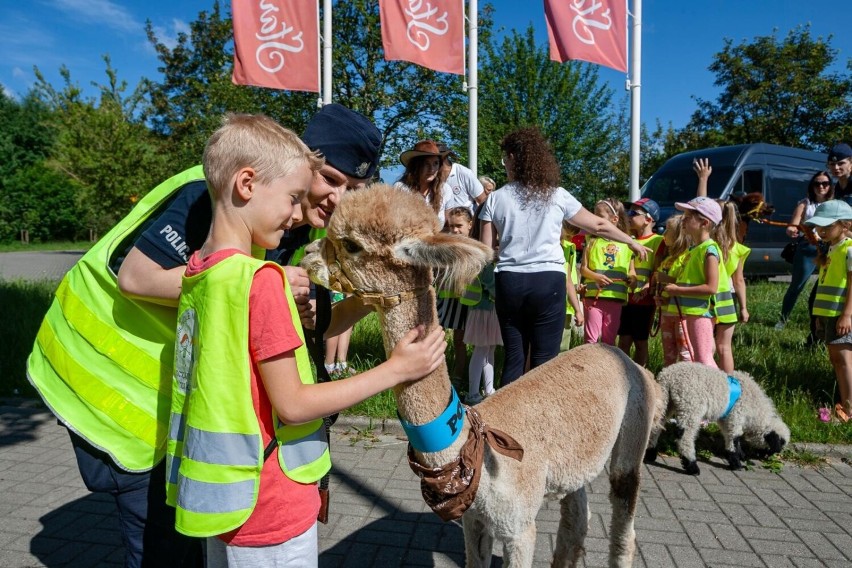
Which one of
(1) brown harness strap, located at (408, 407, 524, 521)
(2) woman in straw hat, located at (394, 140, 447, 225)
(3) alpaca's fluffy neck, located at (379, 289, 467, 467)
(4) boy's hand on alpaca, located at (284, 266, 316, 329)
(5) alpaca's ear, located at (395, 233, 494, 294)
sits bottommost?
(1) brown harness strap, located at (408, 407, 524, 521)

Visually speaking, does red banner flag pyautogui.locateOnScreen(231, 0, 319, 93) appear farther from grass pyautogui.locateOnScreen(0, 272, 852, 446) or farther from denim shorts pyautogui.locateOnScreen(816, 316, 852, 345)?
denim shorts pyautogui.locateOnScreen(816, 316, 852, 345)

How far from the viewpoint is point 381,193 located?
1664mm

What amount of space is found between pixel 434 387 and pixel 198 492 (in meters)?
0.74

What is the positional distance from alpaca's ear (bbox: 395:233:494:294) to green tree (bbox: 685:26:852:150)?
1182 inches

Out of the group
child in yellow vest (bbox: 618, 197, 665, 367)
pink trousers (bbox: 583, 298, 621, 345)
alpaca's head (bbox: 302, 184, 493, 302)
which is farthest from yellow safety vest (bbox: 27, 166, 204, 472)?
child in yellow vest (bbox: 618, 197, 665, 367)

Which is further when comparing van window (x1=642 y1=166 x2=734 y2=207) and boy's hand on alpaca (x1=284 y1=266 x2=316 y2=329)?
van window (x1=642 y1=166 x2=734 y2=207)

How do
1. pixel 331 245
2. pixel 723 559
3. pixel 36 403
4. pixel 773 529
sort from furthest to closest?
1. pixel 36 403
2. pixel 773 529
3. pixel 723 559
4. pixel 331 245

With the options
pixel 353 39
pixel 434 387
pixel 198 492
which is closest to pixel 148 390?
pixel 198 492

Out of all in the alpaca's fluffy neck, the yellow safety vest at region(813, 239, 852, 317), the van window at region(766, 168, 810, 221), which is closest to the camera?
the alpaca's fluffy neck

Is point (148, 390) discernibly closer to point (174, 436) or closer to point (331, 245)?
point (174, 436)

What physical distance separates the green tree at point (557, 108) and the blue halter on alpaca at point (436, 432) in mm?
27490

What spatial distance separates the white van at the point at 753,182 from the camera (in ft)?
41.3

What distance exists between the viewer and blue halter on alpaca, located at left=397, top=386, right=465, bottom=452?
178 centimetres

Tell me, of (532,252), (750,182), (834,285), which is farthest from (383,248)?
(750,182)
